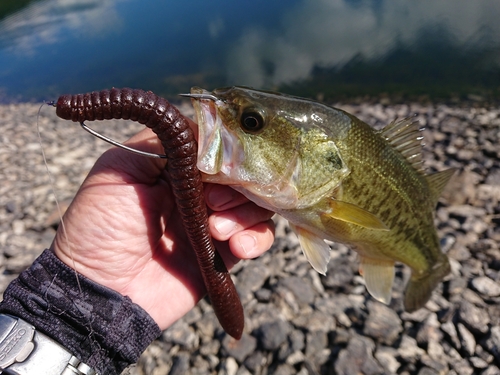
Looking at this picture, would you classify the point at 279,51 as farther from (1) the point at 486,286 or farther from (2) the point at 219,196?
(2) the point at 219,196

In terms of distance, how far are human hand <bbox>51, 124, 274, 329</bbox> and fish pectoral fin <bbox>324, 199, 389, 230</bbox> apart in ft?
2.06

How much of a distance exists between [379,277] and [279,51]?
54.6 ft

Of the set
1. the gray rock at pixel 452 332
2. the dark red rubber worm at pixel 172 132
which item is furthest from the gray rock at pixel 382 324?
the dark red rubber worm at pixel 172 132

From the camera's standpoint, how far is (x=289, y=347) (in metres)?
4.14

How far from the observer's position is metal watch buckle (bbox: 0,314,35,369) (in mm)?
2387

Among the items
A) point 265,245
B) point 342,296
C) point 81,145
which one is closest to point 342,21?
point 81,145

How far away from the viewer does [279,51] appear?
1834 centimetres

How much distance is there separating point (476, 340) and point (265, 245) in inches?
110

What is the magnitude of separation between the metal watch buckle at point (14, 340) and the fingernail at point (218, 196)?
138 cm

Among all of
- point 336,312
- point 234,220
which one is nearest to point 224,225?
point 234,220

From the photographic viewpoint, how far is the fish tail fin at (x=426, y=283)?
3.55 meters

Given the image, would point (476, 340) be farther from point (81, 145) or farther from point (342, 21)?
point (342, 21)

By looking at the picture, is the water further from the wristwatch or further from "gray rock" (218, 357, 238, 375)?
the wristwatch

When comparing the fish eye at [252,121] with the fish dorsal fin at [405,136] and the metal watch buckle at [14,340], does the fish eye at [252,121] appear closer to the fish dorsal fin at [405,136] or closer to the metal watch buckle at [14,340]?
the fish dorsal fin at [405,136]
